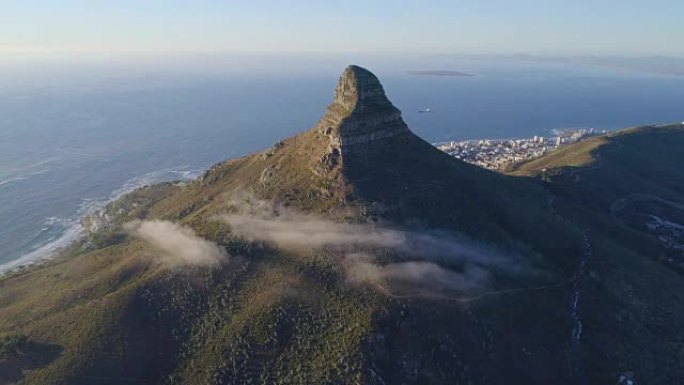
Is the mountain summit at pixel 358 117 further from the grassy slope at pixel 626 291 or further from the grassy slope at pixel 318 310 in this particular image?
the grassy slope at pixel 626 291

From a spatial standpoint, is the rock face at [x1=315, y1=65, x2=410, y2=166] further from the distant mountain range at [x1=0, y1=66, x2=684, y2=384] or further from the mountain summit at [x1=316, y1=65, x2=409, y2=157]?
the distant mountain range at [x1=0, y1=66, x2=684, y2=384]

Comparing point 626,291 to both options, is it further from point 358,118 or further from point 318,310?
point 358,118

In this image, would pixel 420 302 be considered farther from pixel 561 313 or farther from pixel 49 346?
pixel 49 346

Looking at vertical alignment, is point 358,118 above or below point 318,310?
above

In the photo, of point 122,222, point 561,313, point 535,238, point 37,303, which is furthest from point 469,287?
point 122,222

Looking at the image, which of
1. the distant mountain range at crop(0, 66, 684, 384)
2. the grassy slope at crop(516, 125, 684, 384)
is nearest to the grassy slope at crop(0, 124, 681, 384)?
the distant mountain range at crop(0, 66, 684, 384)

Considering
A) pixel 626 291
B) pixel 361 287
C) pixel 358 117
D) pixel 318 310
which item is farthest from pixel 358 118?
pixel 626 291
